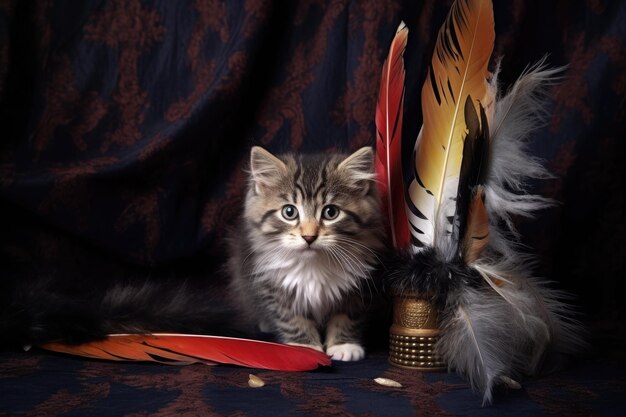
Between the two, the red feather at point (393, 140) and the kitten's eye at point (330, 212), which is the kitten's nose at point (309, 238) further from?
the red feather at point (393, 140)

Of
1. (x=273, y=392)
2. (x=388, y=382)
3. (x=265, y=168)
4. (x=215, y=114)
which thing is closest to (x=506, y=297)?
(x=388, y=382)

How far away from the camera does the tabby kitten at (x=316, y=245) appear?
1740 mm

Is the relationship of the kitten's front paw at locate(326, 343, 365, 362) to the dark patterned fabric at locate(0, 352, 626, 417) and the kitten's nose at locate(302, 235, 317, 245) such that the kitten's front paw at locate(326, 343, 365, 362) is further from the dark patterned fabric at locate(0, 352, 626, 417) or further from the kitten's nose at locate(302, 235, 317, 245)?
the kitten's nose at locate(302, 235, 317, 245)

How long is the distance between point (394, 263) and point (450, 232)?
157 millimetres

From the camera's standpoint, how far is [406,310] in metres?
1.63

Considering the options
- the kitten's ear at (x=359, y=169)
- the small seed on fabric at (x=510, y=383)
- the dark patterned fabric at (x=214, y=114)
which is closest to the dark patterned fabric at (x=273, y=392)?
the small seed on fabric at (x=510, y=383)

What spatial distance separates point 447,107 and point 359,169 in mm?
276

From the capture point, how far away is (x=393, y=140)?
5.86ft

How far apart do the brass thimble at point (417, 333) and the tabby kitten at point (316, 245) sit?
16 cm

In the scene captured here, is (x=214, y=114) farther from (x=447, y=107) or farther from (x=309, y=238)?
(x=447, y=107)

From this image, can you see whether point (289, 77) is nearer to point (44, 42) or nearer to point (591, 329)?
point (44, 42)

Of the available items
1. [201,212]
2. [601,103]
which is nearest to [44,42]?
[201,212]

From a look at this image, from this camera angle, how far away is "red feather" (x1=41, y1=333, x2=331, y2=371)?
161 cm

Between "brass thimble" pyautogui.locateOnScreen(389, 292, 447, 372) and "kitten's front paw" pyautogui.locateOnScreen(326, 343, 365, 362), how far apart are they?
0.46ft
